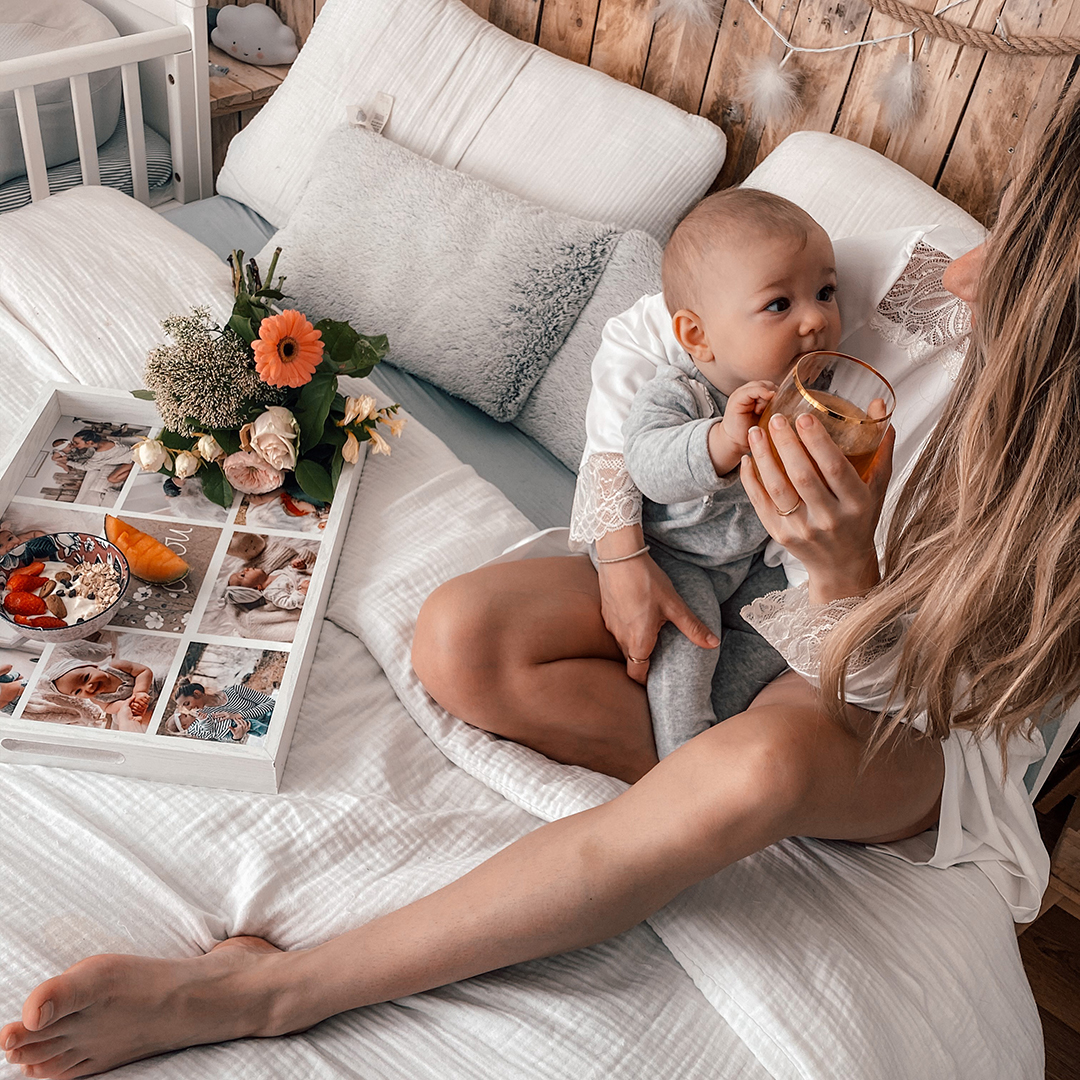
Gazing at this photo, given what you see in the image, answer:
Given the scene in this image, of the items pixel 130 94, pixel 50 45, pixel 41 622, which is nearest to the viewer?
pixel 41 622

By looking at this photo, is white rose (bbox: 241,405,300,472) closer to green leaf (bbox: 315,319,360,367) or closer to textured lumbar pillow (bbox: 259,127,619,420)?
green leaf (bbox: 315,319,360,367)

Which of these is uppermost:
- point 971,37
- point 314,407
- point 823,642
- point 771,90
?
point 971,37

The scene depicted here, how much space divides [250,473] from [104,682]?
36 centimetres

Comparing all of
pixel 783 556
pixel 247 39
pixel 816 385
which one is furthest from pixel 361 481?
pixel 247 39

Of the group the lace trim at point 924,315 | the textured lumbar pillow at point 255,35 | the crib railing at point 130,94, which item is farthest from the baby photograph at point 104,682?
the textured lumbar pillow at point 255,35

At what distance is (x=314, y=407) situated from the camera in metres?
1.31

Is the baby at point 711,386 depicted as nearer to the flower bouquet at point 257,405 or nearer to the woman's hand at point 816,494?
the woman's hand at point 816,494

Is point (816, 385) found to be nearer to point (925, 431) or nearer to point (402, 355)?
point (925, 431)

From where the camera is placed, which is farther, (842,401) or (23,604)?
(23,604)

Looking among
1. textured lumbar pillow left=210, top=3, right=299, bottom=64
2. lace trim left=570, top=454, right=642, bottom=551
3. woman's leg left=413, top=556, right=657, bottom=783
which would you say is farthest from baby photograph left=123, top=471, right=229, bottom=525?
textured lumbar pillow left=210, top=3, right=299, bottom=64

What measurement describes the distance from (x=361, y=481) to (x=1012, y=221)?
0.92 m

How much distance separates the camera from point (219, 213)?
2.03 meters

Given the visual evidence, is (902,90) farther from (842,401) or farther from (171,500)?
(171,500)

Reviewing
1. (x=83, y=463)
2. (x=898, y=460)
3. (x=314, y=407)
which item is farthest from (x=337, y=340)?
(x=898, y=460)
